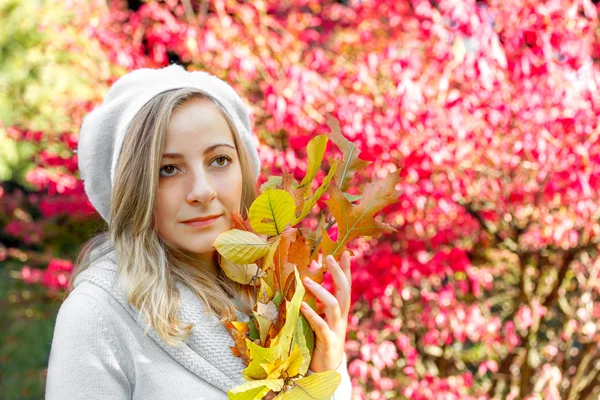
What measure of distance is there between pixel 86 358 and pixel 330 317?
0.44 m

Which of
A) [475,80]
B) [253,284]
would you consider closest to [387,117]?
[475,80]

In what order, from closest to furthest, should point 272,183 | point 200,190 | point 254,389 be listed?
point 254,389 → point 200,190 → point 272,183

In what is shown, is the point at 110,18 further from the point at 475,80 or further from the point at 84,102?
the point at 475,80

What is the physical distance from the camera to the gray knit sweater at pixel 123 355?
1180 mm

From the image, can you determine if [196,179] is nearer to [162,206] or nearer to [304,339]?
[162,206]

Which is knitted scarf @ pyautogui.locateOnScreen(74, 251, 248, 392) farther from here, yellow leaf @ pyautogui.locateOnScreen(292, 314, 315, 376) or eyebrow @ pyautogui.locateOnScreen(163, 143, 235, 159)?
eyebrow @ pyautogui.locateOnScreen(163, 143, 235, 159)

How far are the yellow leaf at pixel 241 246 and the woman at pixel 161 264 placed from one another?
0.11 m

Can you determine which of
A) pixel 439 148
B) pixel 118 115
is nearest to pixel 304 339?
pixel 118 115

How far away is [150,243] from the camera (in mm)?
1330

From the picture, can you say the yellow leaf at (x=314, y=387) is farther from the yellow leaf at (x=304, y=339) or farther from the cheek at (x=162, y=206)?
the cheek at (x=162, y=206)

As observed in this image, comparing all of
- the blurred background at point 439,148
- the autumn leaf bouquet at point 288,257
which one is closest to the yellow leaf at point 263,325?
the autumn leaf bouquet at point 288,257

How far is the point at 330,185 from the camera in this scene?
1.20 metres

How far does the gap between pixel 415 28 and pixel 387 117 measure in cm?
73

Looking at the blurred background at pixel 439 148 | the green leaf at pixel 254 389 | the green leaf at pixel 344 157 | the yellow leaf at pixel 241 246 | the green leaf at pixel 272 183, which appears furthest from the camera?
the blurred background at pixel 439 148
